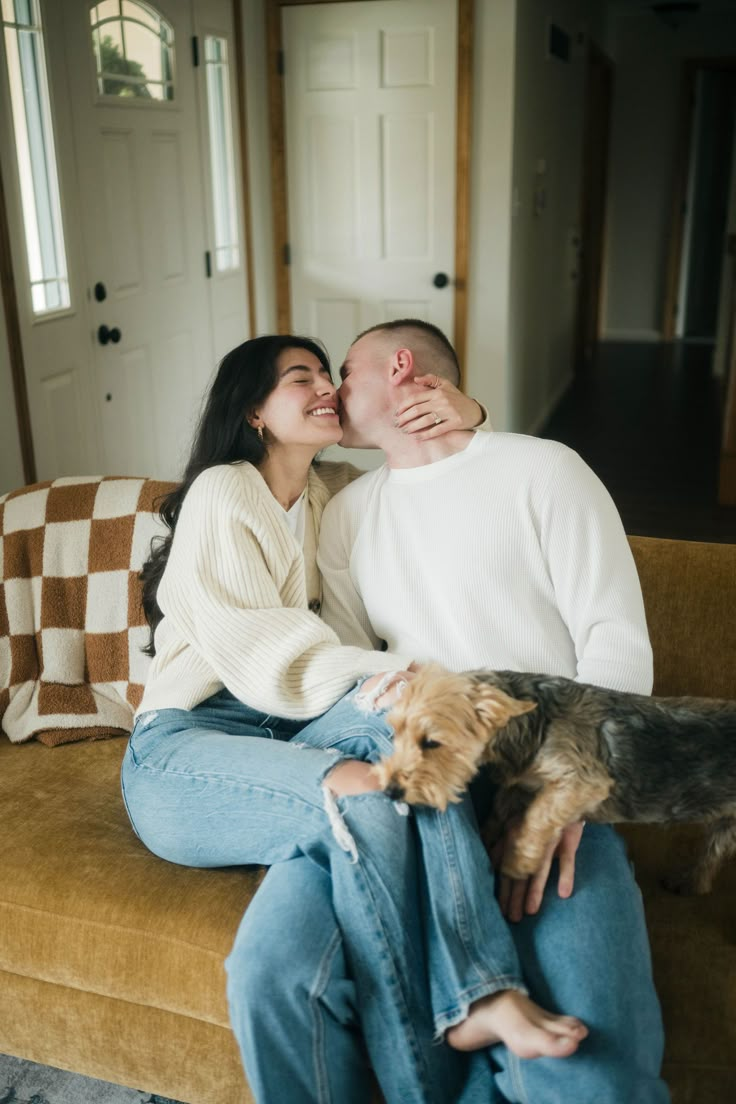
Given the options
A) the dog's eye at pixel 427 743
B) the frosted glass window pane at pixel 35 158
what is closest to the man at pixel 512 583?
the dog's eye at pixel 427 743

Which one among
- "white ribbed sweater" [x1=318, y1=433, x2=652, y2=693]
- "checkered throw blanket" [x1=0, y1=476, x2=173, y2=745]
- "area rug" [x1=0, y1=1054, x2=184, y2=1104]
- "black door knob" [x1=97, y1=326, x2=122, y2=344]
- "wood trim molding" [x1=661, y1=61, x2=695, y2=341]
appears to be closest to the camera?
"white ribbed sweater" [x1=318, y1=433, x2=652, y2=693]

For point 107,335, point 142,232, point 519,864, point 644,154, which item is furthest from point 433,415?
point 644,154

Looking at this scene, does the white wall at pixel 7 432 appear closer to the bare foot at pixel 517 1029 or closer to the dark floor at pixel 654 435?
the bare foot at pixel 517 1029

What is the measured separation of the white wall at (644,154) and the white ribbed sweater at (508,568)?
8175 millimetres

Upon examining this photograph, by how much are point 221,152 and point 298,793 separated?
12.2ft

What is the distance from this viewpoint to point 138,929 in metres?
1.42

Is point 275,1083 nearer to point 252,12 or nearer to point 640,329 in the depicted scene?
point 252,12

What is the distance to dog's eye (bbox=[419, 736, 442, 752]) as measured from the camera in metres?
1.25

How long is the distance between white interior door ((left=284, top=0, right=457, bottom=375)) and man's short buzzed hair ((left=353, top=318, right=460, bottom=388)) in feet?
9.38

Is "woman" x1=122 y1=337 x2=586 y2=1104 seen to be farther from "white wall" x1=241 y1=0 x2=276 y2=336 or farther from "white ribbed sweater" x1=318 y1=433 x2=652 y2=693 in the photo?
"white wall" x1=241 y1=0 x2=276 y2=336

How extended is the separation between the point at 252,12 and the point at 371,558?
3.63 meters

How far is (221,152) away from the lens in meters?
4.41

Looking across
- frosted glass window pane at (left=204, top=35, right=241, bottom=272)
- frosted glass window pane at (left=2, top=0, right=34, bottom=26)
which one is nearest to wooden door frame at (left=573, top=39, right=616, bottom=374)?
frosted glass window pane at (left=204, top=35, right=241, bottom=272)

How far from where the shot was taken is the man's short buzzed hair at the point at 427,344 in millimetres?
1848
